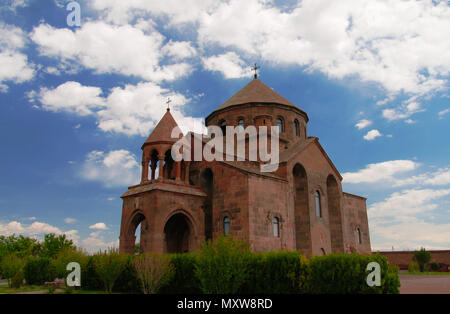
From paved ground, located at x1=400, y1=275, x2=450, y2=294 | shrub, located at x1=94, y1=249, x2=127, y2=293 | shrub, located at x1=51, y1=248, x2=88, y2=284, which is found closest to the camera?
paved ground, located at x1=400, y1=275, x2=450, y2=294

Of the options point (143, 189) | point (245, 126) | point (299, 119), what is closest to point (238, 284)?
point (143, 189)

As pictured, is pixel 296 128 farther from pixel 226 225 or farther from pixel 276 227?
pixel 226 225

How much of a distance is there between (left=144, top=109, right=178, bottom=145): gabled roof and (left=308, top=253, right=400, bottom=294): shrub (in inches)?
418

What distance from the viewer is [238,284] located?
1109 cm

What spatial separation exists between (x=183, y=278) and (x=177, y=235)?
7.42 metres

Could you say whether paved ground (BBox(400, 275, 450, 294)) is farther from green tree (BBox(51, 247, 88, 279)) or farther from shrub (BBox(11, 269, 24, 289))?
shrub (BBox(11, 269, 24, 289))

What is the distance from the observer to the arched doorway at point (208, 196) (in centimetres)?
1927

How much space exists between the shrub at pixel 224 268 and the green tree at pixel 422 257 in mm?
23783

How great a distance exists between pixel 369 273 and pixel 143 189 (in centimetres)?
1145

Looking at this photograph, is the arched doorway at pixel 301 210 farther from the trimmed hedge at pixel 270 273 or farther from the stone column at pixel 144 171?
the trimmed hedge at pixel 270 273

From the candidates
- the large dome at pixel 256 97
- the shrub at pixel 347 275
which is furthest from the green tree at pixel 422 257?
the shrub at pixel 347 275

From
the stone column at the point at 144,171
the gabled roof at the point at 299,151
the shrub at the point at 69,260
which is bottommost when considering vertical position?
the shrub at the point at 69,260

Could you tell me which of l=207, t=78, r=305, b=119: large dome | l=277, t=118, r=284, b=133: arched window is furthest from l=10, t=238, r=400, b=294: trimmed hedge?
l=207, t=78, r=305, b=119: large dome

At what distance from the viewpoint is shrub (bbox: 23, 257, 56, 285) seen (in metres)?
20.1
